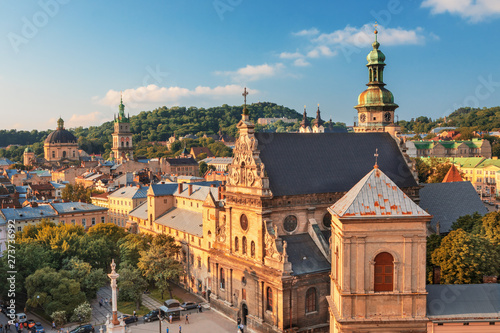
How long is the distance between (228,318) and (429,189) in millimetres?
31000

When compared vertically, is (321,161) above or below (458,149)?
below

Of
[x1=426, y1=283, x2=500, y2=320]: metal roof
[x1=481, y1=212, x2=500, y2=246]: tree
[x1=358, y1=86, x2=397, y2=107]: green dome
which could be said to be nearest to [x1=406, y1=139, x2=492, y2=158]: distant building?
[x1=358, y1=86, x2=397, y2=107]: green dome

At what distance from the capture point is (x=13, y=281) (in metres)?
56.3

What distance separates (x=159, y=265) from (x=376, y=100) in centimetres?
3837

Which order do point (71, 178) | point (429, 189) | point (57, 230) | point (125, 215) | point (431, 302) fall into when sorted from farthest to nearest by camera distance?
point (71, 178), point (125, 215), point (57, 230), point (429, 189), point (431, 302)

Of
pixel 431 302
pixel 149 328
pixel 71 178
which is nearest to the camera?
pixel 431 302

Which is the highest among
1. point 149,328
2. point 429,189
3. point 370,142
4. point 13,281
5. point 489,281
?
point 370,142

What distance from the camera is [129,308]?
60406 mm

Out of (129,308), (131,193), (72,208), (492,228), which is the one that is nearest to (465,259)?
(492,228)

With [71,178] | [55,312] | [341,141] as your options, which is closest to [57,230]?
[55,312]

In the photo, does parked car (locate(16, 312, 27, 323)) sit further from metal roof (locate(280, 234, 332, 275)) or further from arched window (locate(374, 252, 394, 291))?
arched window (locate(374, 252, 394, 291))

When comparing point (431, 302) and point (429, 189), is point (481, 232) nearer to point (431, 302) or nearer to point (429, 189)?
point (429, 189)

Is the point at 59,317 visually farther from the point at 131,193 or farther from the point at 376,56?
the point at 376,56

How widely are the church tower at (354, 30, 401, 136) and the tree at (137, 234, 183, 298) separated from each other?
33.2 meters
